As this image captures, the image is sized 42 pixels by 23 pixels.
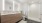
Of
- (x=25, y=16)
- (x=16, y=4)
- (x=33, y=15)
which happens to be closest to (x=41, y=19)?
(x=33, y=15)

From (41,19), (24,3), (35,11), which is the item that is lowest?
(41,19)

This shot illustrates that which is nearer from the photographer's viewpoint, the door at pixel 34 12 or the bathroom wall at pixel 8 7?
the bathroom wall at pixel 8 7

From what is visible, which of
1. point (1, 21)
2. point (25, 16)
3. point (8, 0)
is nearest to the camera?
point (1, 21)

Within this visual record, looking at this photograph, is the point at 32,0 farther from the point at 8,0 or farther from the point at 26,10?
the point at 8,0

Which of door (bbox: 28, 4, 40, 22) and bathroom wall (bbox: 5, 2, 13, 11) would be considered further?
door (bbox: 28, 4, 40, 22)

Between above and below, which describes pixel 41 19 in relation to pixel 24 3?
below

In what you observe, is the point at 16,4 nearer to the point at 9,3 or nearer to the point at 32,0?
the point at 9,3

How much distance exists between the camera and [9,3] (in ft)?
1.79

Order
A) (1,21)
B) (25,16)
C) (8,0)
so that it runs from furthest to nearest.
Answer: (25,16)
(8,0)
(1,21)

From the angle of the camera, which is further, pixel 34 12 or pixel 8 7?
pixel 34 12

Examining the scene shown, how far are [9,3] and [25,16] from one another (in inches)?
10.3

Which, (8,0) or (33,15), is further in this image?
(33,15)

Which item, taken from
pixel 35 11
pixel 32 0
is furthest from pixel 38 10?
pixel 32 0

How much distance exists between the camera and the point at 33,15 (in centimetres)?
68
